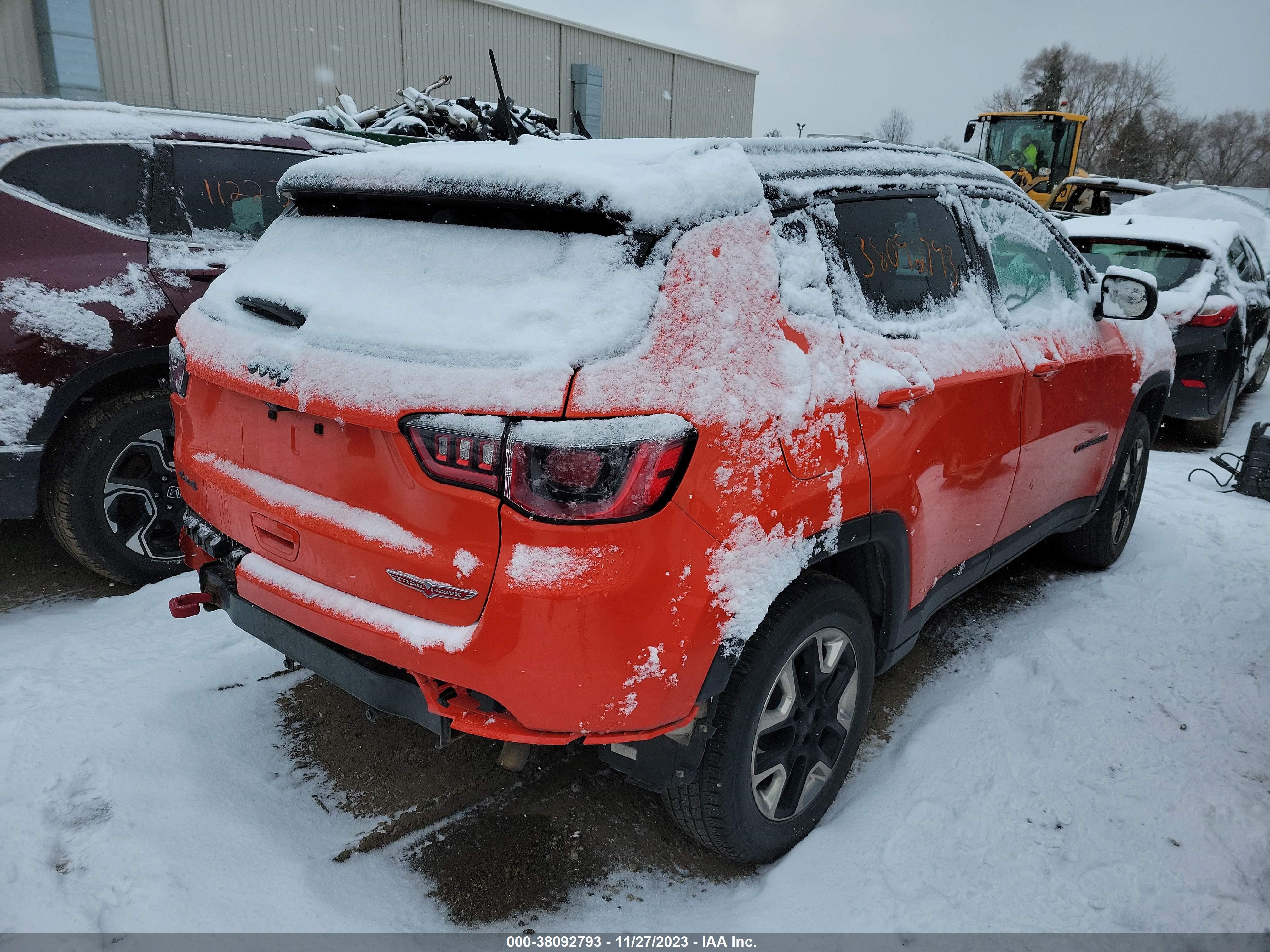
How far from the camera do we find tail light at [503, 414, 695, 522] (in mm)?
1644

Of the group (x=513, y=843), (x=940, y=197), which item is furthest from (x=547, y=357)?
(x=940, y=197)

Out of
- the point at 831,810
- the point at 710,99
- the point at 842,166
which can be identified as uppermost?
the point at 710,99

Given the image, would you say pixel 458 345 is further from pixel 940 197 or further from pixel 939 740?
pixel 939 740

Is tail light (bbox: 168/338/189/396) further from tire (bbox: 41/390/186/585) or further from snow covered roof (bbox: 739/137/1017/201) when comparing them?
snow covered roof (bbox: 739/137/1017/201)

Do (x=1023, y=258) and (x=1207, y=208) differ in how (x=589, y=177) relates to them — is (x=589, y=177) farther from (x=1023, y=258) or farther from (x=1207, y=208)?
(x=1207, y=208)

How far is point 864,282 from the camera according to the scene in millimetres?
2344

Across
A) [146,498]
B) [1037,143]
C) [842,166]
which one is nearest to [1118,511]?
[842,166]

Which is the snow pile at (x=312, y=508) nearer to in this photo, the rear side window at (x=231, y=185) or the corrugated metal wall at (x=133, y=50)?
the rear side window at (x=231, y=185)

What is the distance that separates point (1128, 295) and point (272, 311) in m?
3.31

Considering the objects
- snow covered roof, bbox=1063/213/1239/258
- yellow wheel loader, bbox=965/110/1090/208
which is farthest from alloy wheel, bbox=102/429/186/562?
yellow wheel loader, bbox=965/110/1090/208

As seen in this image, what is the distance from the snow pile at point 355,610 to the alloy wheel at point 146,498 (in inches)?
69.0

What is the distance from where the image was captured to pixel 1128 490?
4305mm

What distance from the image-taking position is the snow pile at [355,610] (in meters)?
1.80

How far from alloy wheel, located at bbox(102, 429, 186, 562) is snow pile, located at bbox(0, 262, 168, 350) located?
0.47 m
